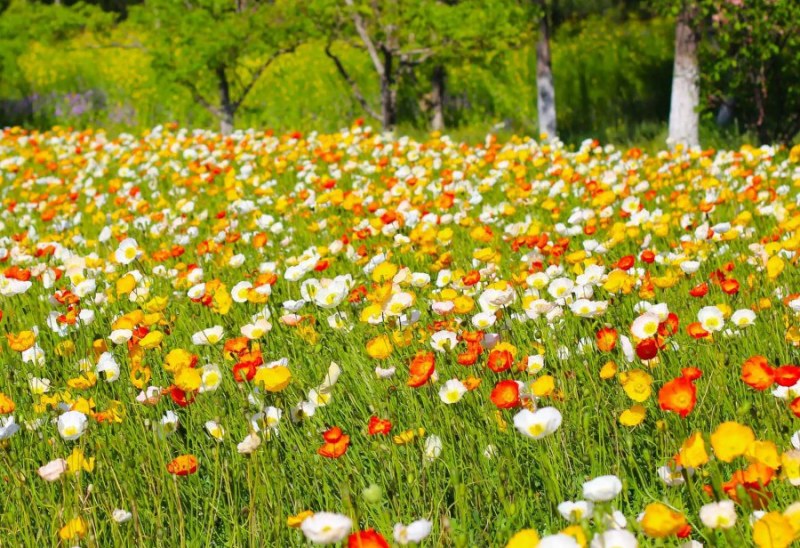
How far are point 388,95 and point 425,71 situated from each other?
1.91 meters

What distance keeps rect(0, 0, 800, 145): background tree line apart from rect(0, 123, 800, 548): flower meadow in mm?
4700

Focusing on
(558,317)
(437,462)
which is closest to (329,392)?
(437,462)

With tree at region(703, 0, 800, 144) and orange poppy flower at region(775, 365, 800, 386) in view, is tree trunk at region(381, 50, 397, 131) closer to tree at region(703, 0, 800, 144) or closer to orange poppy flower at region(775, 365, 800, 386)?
tree at region(703, 0, 800, 144)

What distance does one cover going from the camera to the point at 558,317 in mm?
2654

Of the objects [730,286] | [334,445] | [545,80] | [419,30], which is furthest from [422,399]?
[419,30]

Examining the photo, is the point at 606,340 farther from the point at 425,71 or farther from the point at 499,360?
the point at 425,71

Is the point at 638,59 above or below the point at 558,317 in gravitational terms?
below

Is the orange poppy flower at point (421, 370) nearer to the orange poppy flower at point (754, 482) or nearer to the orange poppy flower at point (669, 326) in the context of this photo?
the orange poppy flower at point (669, 326)

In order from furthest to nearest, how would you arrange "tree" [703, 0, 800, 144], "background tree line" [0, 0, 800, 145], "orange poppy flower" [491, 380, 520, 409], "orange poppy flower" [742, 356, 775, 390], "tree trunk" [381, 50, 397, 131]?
"tree trunk" [381, 50, 397, 131] → "background tree line" [0, 0, 800, 145] → "tree" [703, 0, 800, 144] → "orange poppy flower" [491, 380, 520, 409] → "orange poppy flower" [742, 356, 775, 390]

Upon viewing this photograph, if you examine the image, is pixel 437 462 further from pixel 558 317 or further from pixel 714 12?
pixel 714 12

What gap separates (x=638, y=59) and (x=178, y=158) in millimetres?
9008

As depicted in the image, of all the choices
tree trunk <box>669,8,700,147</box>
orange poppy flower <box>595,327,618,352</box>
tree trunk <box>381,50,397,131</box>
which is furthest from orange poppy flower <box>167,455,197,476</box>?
tree trunk <box>381,50,397,131</box>

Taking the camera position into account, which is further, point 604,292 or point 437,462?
point 604,292

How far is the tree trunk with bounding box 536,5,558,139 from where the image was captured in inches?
388
